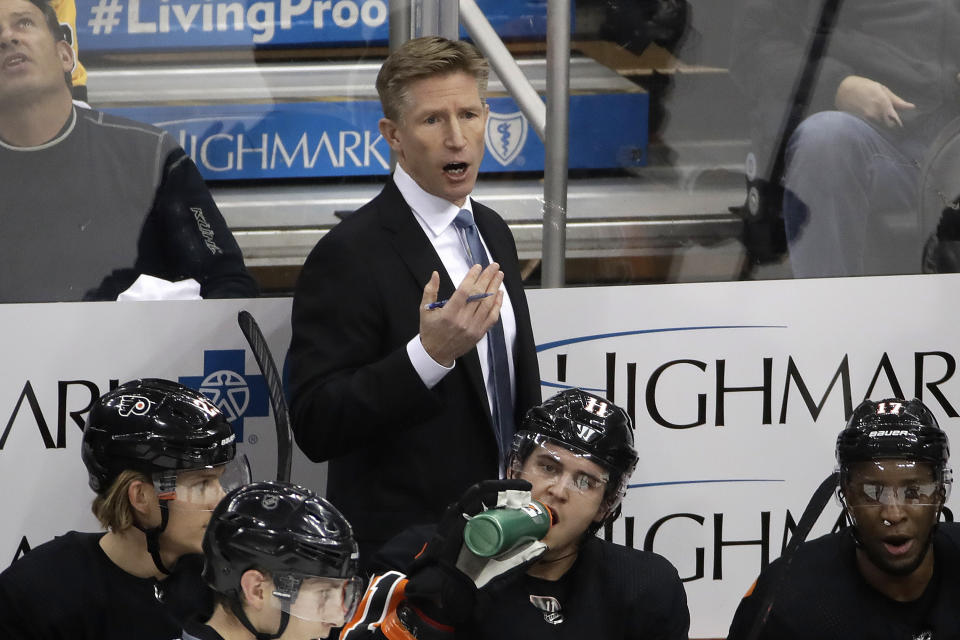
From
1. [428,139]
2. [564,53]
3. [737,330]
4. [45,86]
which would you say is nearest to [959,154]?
[737,330]

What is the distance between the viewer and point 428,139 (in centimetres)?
329

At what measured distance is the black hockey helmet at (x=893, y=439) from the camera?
3.29 meters

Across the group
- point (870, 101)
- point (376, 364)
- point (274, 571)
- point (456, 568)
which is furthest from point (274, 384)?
point (870, 101)

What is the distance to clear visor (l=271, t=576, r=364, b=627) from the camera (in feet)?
8.23

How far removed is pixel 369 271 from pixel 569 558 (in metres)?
0.77

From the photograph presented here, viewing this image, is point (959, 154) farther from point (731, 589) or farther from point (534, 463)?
point (534, 463)

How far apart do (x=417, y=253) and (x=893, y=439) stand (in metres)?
1.15

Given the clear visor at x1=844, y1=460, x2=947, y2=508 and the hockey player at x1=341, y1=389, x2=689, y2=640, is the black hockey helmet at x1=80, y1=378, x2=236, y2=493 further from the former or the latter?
the clear visor at x1=844, y1=460, x2=947, y2=508

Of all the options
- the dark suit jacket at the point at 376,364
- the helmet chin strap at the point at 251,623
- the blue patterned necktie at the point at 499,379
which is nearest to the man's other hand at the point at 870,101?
the blue patterned necktie at the point at 499,379

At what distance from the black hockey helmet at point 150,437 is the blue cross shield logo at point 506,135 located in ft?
4.30

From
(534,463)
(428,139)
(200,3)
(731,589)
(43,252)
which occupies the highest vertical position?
(200,3)

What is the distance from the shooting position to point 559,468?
309 centimetres

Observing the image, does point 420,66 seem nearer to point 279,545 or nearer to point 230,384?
point 230,384

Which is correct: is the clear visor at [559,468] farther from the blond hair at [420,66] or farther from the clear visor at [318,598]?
the blond hair at [420,66]
